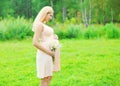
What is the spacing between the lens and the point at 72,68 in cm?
1052

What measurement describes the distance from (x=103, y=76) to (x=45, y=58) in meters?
3.52

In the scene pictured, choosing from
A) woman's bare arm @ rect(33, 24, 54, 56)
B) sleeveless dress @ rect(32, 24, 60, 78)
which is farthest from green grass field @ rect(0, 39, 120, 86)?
woman's bare arm @ rect(33, 24, 54, 56)

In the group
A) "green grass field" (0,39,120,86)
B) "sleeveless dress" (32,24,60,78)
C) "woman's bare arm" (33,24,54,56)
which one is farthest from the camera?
"green grass field" (0,39,120,86)

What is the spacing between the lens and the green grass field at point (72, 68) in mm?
8703

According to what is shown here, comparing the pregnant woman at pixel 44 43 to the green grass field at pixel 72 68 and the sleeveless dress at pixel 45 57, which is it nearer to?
the sleeveless dress at pixel 45 57

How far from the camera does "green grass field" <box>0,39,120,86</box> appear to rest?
870 cm

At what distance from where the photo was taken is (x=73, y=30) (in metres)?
21.7

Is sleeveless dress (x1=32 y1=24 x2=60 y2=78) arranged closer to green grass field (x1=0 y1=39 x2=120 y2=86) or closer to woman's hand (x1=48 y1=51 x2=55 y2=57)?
woman's hand (x1=48 y1=51 x2=55 y2=57)

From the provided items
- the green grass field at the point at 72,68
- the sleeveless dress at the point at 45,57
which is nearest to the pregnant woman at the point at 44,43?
the sleeveless dress at the point at 45,57

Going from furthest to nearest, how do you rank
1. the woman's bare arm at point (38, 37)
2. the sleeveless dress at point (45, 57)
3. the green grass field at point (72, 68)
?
the green grass field at point (72, 68), the sleeveless dress at point (45, 57), the woman's bare arm at point (38, 37)

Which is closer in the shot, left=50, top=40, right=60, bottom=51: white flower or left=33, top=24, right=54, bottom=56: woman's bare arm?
left=33, top=24, right=54, bottom=56: woman's bare arm

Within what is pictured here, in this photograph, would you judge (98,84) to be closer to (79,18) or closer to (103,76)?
(103,76)

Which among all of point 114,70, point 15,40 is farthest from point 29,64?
point 15,40

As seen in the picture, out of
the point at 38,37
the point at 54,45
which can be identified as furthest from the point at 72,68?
the point at 38,37
